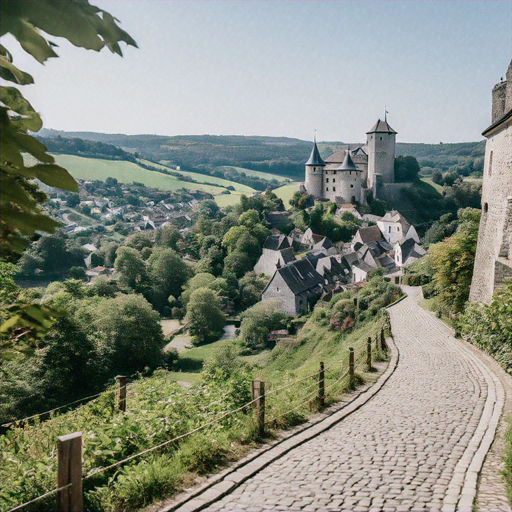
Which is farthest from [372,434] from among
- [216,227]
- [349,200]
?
[349,200]

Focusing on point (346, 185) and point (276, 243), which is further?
point (346, 185)

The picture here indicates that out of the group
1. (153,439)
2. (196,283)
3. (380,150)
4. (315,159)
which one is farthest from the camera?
(380,150)

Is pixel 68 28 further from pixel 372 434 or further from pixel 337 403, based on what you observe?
pixel 337 403

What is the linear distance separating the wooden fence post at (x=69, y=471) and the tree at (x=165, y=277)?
2051 inches

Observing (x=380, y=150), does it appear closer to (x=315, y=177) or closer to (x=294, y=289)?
(x=315, y=177)

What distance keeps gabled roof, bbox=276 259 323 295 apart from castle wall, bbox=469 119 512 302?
89.1ft

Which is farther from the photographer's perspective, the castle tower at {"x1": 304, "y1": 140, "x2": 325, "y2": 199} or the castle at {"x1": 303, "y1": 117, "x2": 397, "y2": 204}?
the castle tower at {"x1": 304, "y1": 140, "x2": 325, "y2": 199}

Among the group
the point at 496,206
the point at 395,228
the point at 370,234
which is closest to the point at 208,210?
the point at 370,234

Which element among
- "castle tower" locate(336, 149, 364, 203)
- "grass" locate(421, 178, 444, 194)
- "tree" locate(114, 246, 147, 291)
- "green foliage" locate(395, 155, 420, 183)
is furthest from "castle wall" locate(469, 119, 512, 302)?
"grass" locate(421, 178, 444, 194)

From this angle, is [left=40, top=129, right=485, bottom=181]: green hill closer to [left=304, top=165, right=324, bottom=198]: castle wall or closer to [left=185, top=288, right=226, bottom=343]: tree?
[left=304, top=165, right=324, bottom=198]: castle wall

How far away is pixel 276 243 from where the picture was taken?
56688 millimetres

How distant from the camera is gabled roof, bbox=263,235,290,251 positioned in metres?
55.9

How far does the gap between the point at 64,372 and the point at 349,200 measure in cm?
5087

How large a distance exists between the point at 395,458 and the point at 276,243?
5056 cm
